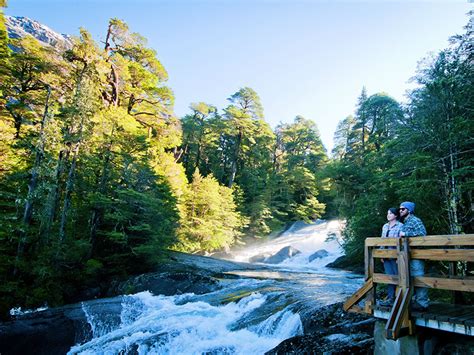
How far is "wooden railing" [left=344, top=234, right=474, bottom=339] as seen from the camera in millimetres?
3896

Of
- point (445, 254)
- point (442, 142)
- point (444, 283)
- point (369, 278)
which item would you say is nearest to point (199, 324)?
point (369, 278)

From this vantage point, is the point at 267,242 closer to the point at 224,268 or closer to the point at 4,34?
the point at 224,268

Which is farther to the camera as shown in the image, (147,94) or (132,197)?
(147,94)

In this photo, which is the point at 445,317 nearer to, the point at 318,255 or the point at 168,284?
the point at 168,284

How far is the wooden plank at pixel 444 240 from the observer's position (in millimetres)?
3788

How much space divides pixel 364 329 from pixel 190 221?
18228mm

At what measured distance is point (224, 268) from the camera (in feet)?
55.5

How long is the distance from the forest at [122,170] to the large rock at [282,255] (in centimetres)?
407

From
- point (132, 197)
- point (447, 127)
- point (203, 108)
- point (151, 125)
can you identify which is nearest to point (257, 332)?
point (447, 127)

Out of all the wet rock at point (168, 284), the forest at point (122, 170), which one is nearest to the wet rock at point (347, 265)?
the forest at point (122, 170)

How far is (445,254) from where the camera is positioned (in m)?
4.10

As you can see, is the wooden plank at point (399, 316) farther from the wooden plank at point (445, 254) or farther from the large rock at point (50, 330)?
the large rock at point (50, 330)

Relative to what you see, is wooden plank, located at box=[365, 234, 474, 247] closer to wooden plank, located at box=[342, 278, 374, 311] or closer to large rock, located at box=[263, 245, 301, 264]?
wooden plank, located at box=[342, 278, 374, 311]

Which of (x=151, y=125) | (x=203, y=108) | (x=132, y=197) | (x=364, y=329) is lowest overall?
(x=364, y=329)
